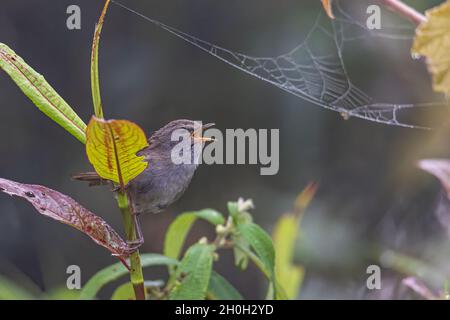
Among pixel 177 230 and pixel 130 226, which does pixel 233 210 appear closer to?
pixel 177 230

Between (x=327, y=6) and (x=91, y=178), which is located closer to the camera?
(x=327, y=6)

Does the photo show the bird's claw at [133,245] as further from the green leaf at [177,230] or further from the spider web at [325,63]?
the spider web at [325,63]

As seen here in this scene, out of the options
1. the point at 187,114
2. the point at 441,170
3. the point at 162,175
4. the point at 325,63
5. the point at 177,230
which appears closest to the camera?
the point at 441,170

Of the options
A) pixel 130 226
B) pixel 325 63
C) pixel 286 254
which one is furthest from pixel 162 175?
pixel 325 63

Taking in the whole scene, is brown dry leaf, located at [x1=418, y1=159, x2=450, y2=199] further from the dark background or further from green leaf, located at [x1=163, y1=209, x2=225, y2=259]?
the dark background

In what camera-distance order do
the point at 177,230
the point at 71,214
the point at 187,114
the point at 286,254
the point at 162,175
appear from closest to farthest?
the point at 71,214 → the point at 162,175 → the point at 177,230 → the point at 286,254 → the point at 187,114
